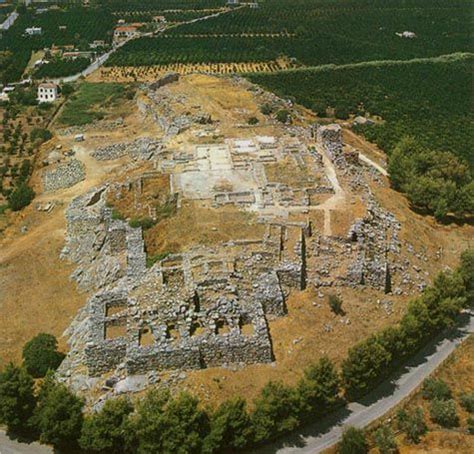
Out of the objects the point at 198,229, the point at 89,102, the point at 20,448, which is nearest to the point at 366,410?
the point at 198,229

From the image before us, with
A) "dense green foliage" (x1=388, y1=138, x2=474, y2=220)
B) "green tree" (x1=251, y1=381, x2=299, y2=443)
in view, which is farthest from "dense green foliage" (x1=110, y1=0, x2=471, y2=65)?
"green tree" (x1=251, y1=381, x2=299, y2=443)

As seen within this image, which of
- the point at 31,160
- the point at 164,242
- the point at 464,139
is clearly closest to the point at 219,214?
the point at 164,242

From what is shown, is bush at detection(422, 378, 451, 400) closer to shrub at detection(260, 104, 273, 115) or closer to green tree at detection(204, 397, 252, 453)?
green tree at detection(204, 397, 252, 453)

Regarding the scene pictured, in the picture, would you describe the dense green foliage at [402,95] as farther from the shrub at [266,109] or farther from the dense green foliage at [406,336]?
the dense green foliage at [406,336]

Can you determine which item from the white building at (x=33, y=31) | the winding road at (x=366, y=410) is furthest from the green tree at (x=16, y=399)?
the white building at (x=33, y=31)

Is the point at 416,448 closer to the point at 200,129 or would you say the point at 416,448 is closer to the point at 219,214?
the point at 219,214

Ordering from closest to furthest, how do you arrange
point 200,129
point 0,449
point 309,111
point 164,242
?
point 0,449 → point 164,242 → point 200,129 → point 309,111
